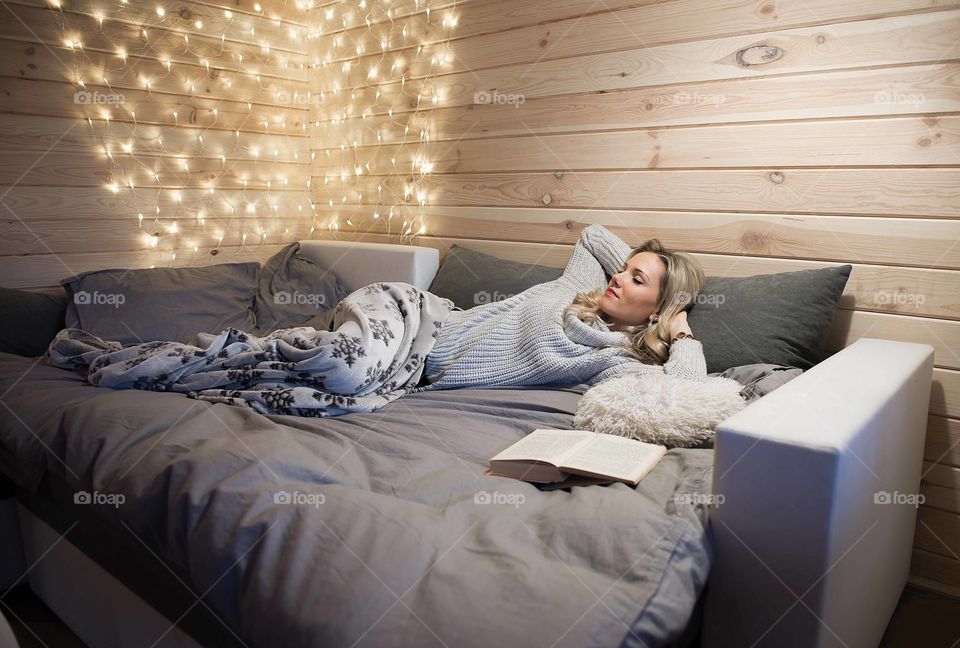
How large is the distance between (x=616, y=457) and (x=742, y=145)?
1.12 metres

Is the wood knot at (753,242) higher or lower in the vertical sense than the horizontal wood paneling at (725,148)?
lower

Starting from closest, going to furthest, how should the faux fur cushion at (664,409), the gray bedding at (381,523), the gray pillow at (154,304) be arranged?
the gray bedding at (381,523)
the faux fur cushion at (664,409)
the gray pillow at (154,304)

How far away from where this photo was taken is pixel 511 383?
5.81ft

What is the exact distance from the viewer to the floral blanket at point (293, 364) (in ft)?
5.21

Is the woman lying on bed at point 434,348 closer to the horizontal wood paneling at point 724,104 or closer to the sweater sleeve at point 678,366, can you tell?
the sweater sleeve at point 678,366

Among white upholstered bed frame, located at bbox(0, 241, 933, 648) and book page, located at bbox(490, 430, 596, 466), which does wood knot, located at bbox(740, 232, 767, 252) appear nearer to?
white upholstered bed frame, located at bbox(0, 241, 933, 648)

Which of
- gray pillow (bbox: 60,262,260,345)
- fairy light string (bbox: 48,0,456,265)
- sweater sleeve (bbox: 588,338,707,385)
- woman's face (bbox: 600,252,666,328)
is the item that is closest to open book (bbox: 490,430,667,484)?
sweater sleeve (bbox: 588,338,707,385)

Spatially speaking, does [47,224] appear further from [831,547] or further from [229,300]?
[831,547]

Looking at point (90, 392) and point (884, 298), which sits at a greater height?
point (884, 298)

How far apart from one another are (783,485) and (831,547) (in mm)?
101

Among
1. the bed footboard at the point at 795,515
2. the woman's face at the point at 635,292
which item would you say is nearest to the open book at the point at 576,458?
the bed footboard at the point at 795,515

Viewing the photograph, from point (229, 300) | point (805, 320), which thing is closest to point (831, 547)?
point (805, 320)

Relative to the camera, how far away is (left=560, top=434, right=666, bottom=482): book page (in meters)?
1.12

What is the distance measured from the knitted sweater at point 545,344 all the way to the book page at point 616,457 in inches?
14.6
